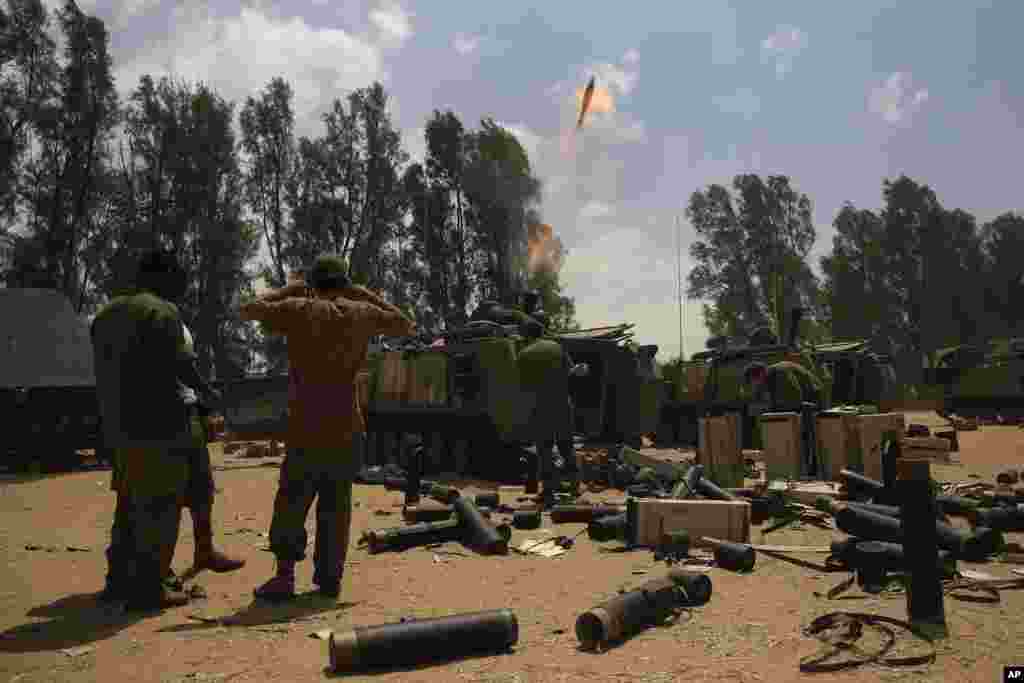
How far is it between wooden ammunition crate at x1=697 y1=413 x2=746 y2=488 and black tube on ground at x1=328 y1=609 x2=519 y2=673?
6.30 metres

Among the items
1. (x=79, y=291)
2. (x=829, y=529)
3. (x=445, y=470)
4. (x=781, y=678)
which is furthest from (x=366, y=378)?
(x=79, y=291)

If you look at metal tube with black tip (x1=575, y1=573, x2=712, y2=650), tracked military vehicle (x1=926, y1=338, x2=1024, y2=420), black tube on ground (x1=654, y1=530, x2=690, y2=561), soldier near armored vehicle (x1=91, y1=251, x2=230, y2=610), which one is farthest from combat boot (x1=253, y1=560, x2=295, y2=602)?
tracked military vehicle (x1=926, y1=338, x2=1024, y2=420)

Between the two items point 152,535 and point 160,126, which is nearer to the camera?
Answer: point 152,535

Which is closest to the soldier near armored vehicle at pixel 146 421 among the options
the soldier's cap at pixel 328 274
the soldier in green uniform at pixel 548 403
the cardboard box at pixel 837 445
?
the soldier's cap at pixel 328 274

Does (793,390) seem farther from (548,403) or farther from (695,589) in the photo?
(695,589)

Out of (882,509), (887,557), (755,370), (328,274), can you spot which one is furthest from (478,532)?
(755,370)

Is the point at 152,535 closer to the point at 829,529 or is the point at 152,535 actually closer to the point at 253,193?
the point at 829,529

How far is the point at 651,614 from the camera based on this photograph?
14.9 feet

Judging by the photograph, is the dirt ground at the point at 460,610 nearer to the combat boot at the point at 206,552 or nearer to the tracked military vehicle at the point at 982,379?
→ the combat boot at the point at 206,552

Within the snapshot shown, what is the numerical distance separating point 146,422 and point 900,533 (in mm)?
5476

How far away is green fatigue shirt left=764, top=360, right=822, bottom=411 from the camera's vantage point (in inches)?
471

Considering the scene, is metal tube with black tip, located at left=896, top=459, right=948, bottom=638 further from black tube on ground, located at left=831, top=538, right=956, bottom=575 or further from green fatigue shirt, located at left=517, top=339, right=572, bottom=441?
green fatigue shirt, located at left=517, top=339, right=572, bottom=441

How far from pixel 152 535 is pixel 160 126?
32.0 meters

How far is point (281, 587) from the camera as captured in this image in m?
5.24
